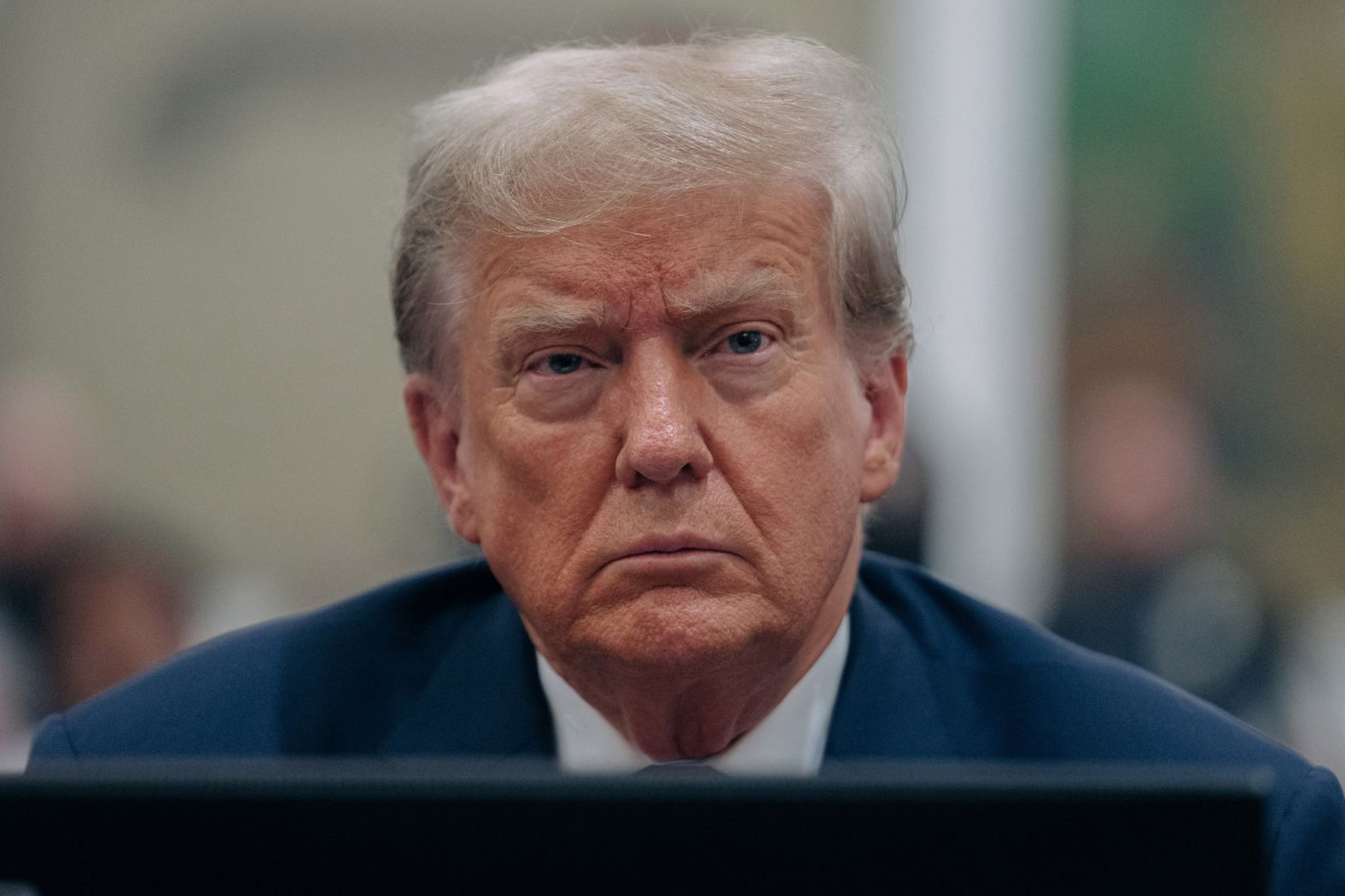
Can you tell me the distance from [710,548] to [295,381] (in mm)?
4931

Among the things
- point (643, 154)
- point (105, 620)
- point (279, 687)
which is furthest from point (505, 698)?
point (105, 620)

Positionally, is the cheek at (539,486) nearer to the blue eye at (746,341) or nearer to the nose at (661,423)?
the nose at (661,423)

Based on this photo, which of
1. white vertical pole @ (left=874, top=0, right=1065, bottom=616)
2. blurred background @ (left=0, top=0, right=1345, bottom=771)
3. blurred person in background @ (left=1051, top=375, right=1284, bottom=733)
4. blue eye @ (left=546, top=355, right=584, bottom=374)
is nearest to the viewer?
blue eye @ (left=546, top=355, right=584, bottom=374)

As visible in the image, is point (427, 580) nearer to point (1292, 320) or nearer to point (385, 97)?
point (385, 97)

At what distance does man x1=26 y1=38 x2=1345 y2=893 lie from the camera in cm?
192

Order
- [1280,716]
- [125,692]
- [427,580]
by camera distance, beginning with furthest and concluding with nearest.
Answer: [1280,716] < [427,580] < [125,692]

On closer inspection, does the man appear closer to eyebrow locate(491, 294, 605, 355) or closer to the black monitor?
eyebrow locate(491, 294, 605, 355)

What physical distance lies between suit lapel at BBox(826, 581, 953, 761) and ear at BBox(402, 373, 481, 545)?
→ 54 cm

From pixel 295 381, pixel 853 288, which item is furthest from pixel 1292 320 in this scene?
pixel 853 288

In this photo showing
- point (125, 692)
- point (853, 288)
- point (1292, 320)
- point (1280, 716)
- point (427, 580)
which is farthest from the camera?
point (1292, 320)

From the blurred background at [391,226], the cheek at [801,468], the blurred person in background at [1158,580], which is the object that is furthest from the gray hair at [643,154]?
the blurred background at [391,226]

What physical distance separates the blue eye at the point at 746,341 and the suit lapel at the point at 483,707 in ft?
1.99

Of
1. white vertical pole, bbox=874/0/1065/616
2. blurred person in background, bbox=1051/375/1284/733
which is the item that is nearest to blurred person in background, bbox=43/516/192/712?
blurred person in background, bbox=1051/375/1284/733

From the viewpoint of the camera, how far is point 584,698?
2.20 metres
